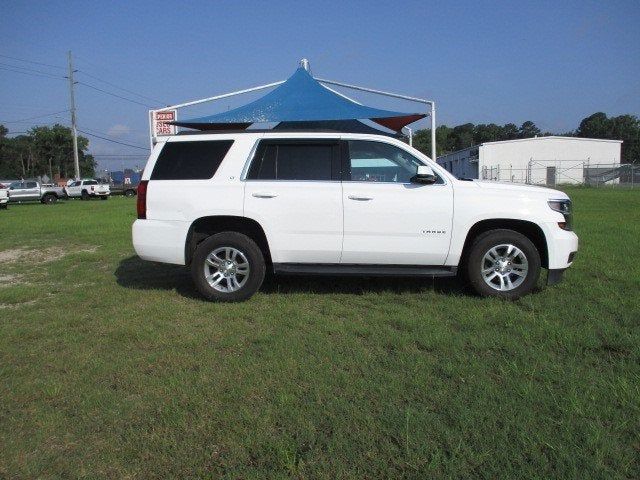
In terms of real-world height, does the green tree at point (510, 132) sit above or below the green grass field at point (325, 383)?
above

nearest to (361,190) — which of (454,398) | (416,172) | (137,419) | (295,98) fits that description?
(416,172)

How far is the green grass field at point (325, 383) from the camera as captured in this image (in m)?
2.75

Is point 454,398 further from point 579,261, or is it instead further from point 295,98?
point 295,98

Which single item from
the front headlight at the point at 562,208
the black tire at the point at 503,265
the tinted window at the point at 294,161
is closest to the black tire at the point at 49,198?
the tinted window at the point at 294,161

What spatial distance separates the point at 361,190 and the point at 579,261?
392 cm

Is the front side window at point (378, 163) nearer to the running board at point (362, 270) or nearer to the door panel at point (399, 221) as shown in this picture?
the door panel at point (399, 221)

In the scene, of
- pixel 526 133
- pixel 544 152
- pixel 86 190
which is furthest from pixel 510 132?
pixel 86 190

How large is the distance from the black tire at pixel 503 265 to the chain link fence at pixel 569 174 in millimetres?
39188

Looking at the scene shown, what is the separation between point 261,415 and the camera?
3199mm

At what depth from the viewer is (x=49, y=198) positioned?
1425 inches

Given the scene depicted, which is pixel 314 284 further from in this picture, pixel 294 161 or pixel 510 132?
pixel 510 132

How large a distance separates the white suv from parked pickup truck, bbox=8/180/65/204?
1321 inches

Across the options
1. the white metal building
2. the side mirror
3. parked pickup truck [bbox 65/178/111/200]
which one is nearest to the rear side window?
the side mirror

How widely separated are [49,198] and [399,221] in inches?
1422
